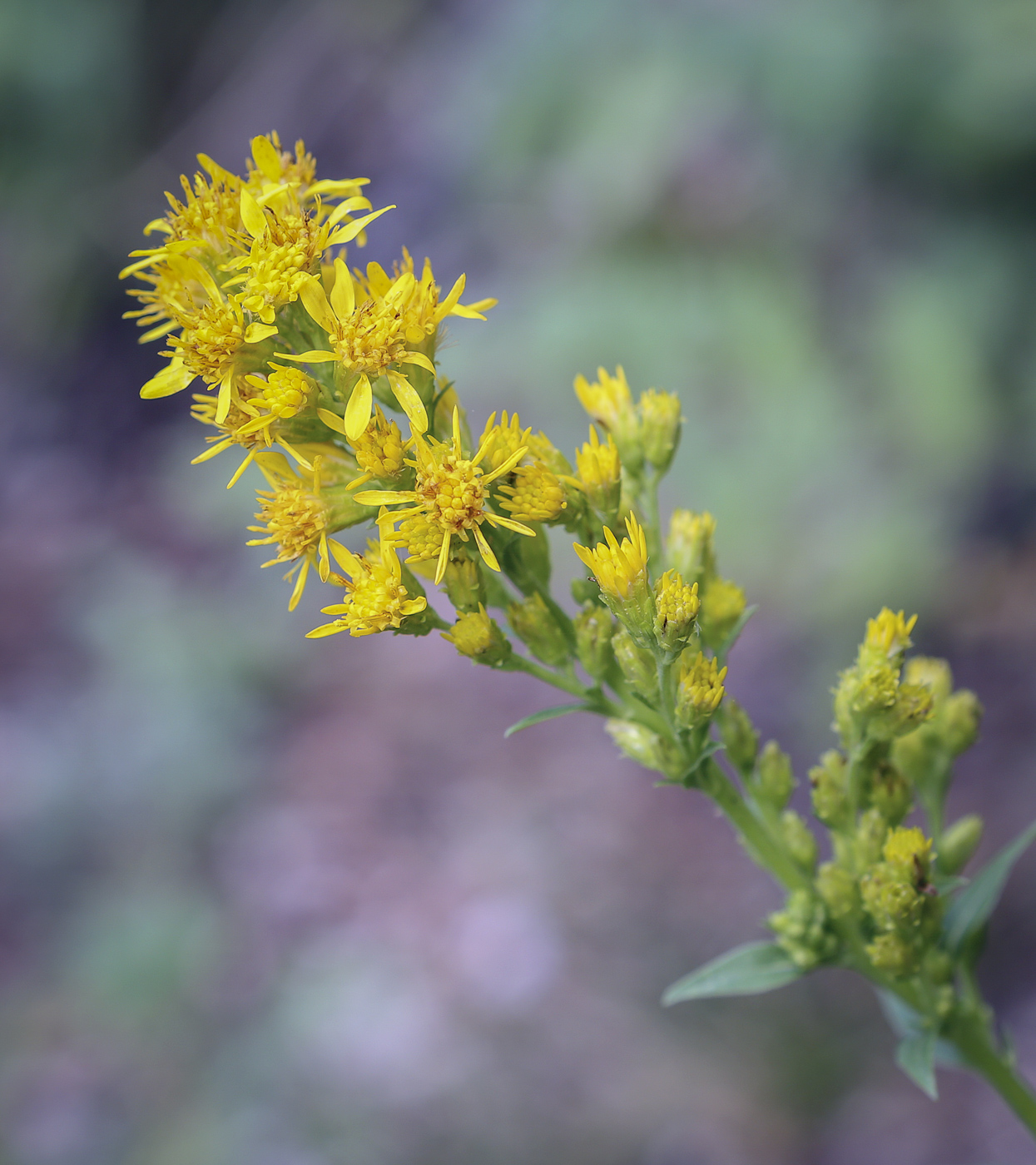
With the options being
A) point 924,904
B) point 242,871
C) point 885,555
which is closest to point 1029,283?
point 885,555

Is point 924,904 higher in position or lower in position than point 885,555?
lower

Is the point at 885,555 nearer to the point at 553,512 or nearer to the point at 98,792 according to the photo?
the point at 553,512

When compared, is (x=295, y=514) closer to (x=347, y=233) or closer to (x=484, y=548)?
(x=484, y=548)

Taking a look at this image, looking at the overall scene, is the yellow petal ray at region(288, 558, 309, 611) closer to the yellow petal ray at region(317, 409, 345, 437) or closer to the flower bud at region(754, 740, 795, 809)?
the yellow petal ray at region(317, 409, 345, 437)

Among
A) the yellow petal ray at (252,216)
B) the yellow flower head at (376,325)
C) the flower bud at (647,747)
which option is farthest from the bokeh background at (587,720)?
the yellow petal ray at (252,216)

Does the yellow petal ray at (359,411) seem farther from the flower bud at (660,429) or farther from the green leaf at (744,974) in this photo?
the green leaf at (744,974)

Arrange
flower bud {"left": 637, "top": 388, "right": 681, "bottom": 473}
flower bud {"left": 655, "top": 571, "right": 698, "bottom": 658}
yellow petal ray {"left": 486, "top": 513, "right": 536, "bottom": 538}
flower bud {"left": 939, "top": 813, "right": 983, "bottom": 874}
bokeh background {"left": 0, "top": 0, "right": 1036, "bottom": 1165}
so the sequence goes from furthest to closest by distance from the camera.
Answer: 1. bokeh background {"left": 0, "top": 0, "right": 1036, "bottom": 1165}
2. flower bud {"left": 939, "top": 813, "right": 983, "bottom": 874}
3. flower bud {"left": 637, "top": 388, "right": 681, "bottom": 473}
4. flower bud {"left": 655, "top": 571, "right": 698, "bottom": 658}
5. yellow petal ray {"left": 486, "top": 513, "right": 536, "bottom": 538}

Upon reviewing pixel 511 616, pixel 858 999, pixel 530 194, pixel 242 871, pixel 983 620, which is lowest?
pixel 858 999

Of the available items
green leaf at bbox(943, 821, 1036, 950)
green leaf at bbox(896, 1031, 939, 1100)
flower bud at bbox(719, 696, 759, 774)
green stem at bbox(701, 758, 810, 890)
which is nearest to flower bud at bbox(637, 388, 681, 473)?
flower bud at bbox(719, 696, 759, 774)
